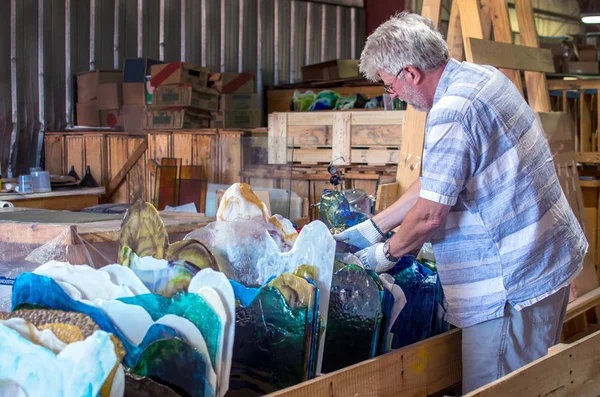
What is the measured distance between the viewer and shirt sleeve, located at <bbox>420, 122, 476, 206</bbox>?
82.3 inches

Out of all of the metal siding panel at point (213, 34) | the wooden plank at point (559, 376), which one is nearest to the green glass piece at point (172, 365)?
the wooden plank at point (559, 376)

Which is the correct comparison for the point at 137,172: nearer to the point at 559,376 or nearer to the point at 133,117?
the point at 133,117

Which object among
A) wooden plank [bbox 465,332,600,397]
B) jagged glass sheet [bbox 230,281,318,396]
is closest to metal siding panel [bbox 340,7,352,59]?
wooden plank [bbox 465,332,600,397]

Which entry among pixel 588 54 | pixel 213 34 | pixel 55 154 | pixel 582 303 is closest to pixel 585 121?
pixel 582 303

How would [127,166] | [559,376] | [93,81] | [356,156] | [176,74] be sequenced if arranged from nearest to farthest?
1. [559,376]
2. [356,156]
3. [127,166]
4. [176,74]
5. [93,81]

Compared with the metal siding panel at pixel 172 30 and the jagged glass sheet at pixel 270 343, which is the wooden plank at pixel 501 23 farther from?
the metal siding panel at pixel 172 30

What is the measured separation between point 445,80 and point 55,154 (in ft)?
23.3

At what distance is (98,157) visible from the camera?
8078 mm

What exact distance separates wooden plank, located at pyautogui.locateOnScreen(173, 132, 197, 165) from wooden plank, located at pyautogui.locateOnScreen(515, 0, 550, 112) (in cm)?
353

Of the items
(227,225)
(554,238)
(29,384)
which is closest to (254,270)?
(227,225)

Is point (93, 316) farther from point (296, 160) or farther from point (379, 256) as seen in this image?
point (296, 160)

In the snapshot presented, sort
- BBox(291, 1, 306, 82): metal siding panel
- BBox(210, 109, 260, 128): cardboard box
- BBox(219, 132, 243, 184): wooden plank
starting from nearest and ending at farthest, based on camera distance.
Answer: BBox(219, 132, 243, 184): wooden plank → BBox(210, 109, 260, 128): cardboard box → BBox(291, 1, 306, 82): metal siding panel

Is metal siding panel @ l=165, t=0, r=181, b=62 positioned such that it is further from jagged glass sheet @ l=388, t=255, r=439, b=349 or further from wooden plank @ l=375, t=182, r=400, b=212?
jagged glass sheet @ l=388, t=255, r=439, b=349

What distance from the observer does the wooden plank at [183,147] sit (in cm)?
707
